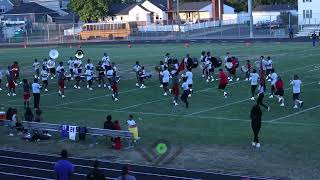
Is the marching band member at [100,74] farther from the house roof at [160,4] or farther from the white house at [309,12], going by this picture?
the house roof at [160,4]

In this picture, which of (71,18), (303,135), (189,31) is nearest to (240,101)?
(303,135)

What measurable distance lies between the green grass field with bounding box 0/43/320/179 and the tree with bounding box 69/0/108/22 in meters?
55.3

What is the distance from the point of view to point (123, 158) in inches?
749

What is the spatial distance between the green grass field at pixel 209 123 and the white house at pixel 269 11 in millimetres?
64836

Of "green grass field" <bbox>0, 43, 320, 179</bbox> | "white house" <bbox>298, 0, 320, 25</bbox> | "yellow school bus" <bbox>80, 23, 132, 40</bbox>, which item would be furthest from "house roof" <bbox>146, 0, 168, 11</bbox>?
"green grass field" <bbox>0, 43, 320, 179</bbox>

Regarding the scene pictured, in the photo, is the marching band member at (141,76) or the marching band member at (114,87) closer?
the marching band member at (114,87)

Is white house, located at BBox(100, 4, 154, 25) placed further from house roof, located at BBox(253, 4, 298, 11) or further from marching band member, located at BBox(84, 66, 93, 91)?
marching band member, located at BBox(84, 66, 93, 91)

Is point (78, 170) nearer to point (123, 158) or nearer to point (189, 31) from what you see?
point (123, 158)

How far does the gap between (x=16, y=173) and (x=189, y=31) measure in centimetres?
7148

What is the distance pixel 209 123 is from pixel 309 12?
59.5 metres

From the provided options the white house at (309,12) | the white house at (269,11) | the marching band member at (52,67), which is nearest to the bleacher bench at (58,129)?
the marching band member at (52,67)

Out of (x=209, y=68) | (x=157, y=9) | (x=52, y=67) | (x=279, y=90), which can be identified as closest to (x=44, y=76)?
(x=52, y=67)

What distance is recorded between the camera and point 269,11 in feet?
347

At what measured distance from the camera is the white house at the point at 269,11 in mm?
102812
